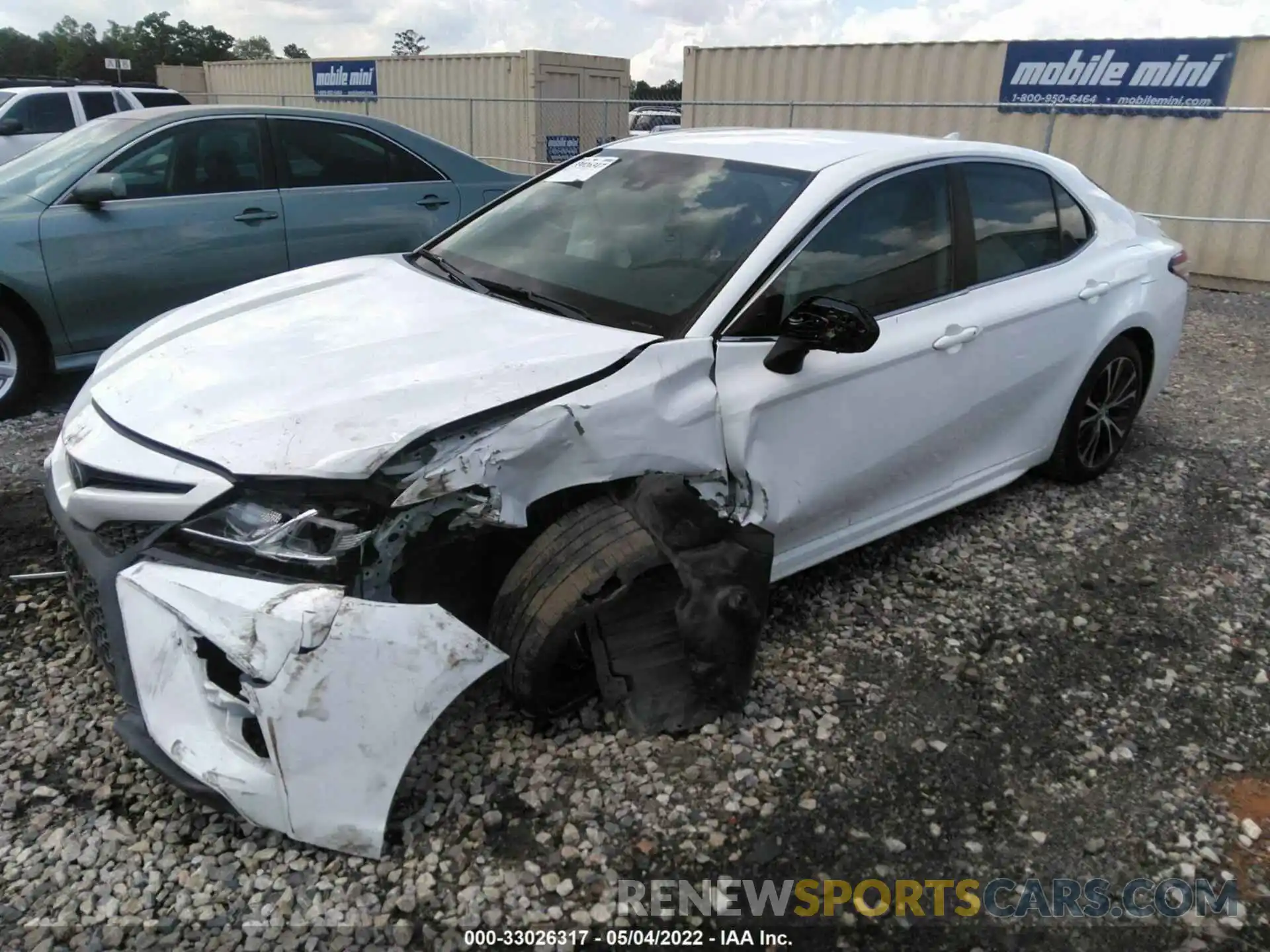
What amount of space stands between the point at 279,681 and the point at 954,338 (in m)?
2.55

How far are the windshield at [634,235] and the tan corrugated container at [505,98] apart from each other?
10.5 meters

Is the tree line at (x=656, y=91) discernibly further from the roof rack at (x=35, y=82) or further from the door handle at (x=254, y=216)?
the door handle at (x=254, y=216)

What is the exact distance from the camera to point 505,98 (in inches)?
625


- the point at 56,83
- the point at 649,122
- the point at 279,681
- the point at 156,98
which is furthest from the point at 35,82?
the point at 279,681

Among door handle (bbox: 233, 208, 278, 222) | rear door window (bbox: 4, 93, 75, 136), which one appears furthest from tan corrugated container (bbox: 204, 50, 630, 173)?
door handle (bbox: 233, 208, 278, 222)

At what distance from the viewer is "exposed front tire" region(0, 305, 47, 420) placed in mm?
5012

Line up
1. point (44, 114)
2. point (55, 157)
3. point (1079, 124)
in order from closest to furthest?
point (55, 157) < point (1079, 124) < point (44, 114)

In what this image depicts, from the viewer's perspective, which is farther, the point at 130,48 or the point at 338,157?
the point at 130,48

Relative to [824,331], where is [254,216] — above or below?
below

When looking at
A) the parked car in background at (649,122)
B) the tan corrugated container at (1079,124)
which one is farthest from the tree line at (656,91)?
the tan corrugated container at (1079,124)

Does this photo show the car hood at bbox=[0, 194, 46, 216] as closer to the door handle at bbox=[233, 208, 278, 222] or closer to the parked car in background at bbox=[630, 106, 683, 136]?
the door handle at bbox=[233, 208, 278, 222]

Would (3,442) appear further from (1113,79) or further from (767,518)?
(1113,79)

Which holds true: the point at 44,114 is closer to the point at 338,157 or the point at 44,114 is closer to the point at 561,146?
the point at 561,146

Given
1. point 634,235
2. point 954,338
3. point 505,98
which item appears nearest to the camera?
point 634,235
